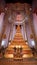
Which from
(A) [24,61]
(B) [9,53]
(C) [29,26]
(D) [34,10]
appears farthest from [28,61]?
(D) [34,10]

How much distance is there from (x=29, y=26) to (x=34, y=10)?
9.7 inches

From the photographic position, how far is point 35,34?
89.4 inches

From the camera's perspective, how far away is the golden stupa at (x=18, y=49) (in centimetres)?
224

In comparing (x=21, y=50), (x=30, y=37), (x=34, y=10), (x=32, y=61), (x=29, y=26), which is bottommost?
(x=32, y=61)

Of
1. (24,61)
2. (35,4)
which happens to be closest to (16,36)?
(24,61)

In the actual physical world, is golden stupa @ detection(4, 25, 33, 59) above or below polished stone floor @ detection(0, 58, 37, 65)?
above

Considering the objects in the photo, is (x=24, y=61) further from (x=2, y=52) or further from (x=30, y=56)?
(x=2, y=52)

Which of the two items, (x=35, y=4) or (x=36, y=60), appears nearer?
(x=36, y=60)

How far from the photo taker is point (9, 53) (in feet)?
7.35

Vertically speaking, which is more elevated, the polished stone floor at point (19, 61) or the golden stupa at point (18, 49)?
the golden stupa at point (18, 49)

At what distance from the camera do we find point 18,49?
2281 millimetres

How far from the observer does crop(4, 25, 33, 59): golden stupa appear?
224 cm

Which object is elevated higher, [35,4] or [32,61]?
[35,4]

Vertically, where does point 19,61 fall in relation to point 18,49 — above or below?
below
